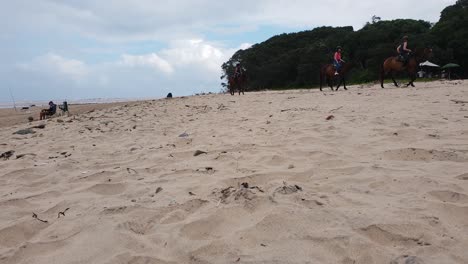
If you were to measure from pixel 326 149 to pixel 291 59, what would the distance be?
43745 millimetres

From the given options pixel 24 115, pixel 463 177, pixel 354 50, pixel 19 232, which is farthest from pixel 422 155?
pixel 354 50

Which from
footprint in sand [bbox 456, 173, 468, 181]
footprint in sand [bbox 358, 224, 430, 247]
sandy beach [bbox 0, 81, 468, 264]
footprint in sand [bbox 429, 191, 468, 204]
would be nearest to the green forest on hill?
sandy beach [bbox 0, 81, 468, 264]

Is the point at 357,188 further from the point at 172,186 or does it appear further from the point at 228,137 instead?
the point at 228,137

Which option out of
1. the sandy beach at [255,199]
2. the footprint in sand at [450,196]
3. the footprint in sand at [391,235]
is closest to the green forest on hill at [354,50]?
the sandy beach at [255,199]

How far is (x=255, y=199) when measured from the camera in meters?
2.80

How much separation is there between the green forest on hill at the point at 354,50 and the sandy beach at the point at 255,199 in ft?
103

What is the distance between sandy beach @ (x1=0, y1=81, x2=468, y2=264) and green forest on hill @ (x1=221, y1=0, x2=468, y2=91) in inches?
1241

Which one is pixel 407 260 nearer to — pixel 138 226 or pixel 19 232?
pixel 138 226

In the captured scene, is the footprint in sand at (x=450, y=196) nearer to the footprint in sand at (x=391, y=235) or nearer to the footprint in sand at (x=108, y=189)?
the footprint in sand at (x=391, y=235)

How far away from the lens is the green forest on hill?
36406 millimetres

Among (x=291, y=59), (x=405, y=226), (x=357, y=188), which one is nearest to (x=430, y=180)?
(x=357, y=188)

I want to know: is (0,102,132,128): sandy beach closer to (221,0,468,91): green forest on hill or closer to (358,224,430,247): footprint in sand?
(358,224,430,247): footprint in sand

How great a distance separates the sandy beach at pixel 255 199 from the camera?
216 centimetres

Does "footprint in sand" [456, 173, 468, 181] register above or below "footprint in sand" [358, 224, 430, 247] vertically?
above
